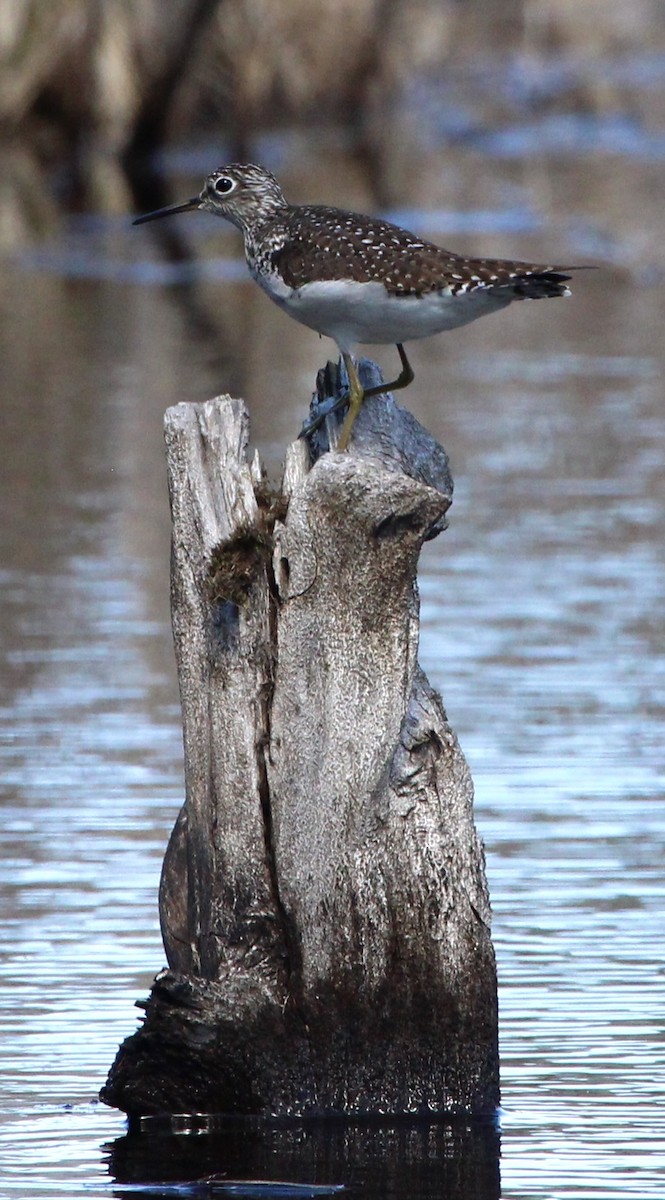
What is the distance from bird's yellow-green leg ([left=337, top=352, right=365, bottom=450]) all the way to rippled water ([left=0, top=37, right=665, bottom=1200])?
6.19ft

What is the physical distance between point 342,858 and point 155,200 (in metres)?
26.3

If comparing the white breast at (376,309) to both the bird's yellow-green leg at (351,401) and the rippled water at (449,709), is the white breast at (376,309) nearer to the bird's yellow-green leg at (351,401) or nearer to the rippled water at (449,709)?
the bird's yellow-green leg at (351,401)

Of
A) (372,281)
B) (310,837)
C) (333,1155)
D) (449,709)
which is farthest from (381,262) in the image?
(449,709)

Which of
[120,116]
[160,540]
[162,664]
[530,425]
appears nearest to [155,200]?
[120,116]

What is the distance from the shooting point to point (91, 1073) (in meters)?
7.66

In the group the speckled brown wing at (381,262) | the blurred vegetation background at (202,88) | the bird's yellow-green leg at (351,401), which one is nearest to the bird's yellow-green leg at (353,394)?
the bird's yellow-green leg at (351,401)

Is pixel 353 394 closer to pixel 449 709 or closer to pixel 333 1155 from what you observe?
pixel 333 1155

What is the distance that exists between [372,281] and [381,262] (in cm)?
7

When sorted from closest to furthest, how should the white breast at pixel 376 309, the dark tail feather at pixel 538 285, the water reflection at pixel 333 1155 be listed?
the water reflection at pixel 333 1155
the dark tail feather at pixel 538 285
the white breast at pixel 376 309

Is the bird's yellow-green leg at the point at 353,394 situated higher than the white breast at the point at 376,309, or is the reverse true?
the white breast at the point at 376,309

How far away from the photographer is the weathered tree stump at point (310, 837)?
23.7 feet

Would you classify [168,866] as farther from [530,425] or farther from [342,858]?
[530,425]

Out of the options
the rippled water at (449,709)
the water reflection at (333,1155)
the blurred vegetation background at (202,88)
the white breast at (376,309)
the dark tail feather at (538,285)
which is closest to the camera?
the water reflection at (333,1155)

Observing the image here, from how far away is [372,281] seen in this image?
776cm
